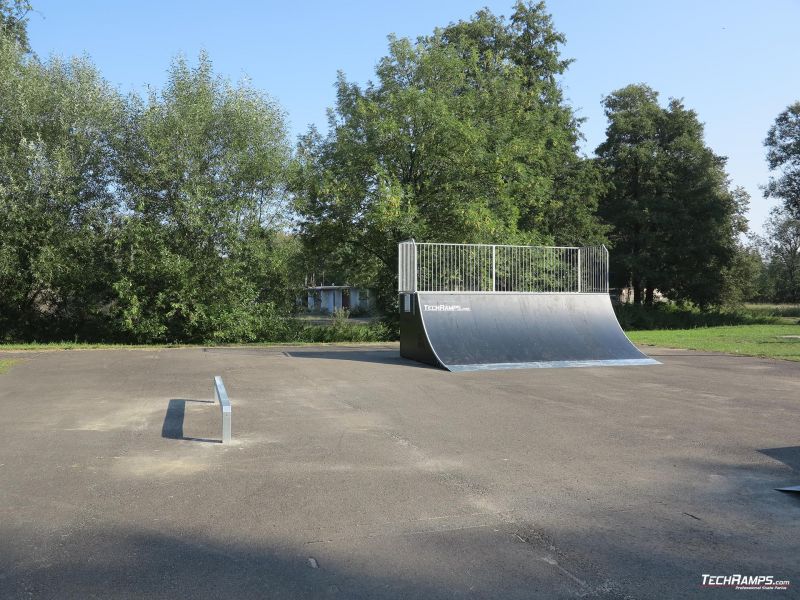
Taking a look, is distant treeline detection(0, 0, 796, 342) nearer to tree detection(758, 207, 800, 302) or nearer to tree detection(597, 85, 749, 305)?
tree detection(597, 85, 749, 305)

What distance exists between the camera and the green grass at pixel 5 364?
13.9 meters

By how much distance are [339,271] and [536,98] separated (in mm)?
14361

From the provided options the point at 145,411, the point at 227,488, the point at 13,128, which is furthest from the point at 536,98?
the point at 227,488

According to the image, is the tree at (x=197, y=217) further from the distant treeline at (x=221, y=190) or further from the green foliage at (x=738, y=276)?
the green foliage at (x=738, y=276)

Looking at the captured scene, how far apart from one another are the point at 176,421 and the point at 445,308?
823cm

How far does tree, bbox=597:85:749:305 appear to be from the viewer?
136 ft

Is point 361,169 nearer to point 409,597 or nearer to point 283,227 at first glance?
point 283,227

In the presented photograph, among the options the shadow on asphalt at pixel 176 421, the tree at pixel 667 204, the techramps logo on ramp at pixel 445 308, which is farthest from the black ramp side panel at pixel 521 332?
the tree at pixel 667 204

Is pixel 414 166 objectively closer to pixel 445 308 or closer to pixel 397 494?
pixel 445 308

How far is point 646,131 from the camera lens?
43.4 meters

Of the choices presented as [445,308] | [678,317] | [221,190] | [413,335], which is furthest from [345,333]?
[678,317]

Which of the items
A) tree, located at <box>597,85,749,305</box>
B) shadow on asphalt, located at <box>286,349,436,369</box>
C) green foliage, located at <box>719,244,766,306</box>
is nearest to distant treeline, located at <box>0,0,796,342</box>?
shadow on asphalt, located at <box>286,349,436,369</box>

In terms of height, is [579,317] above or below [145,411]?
above

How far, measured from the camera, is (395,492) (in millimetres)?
5219
